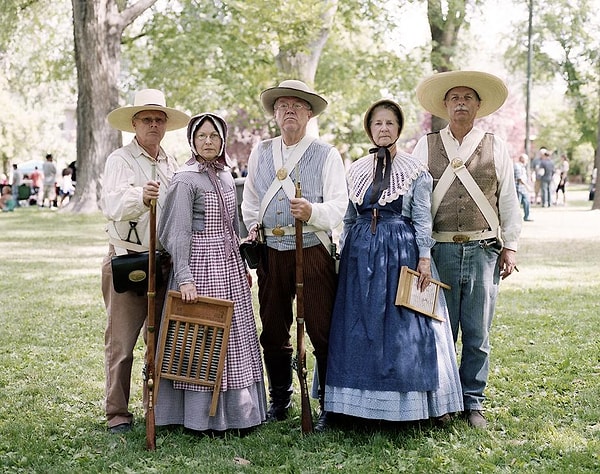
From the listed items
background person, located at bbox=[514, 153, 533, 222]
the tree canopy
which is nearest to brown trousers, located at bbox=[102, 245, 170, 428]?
background person, located at bbox=[514, 153, 533, 222]

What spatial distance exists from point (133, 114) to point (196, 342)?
1335 millimetres

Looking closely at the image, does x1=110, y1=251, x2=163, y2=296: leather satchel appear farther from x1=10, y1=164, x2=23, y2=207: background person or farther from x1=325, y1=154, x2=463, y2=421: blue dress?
x1=10, y1=164, x2=23, y2=207: background person

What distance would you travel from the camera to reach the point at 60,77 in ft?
74.9

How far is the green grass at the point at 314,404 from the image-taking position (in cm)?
397

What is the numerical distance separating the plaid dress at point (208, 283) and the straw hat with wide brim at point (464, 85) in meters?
1.27

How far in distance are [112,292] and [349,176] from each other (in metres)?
1.49

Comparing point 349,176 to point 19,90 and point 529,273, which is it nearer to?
point 529,273

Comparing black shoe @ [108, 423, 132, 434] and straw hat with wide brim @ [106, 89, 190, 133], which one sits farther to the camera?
black shoe @ [108, 423, 132, 434]

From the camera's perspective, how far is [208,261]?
4.29 m

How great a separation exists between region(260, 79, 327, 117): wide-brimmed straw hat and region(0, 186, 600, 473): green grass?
1817mm

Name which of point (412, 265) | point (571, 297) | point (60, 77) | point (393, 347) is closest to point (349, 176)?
point (412, 265)

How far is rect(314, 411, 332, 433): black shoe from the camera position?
4.41m

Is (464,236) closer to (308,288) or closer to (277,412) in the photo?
(308,288)

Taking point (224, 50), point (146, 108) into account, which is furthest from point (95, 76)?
point (146, 108)
